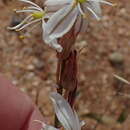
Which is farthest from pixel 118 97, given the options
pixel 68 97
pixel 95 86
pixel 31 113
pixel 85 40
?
pixel 68 97

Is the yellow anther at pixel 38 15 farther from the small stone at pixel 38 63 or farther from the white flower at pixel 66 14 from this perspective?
the small stone at pixel 38 63

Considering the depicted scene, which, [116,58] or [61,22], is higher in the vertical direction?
[61,22]

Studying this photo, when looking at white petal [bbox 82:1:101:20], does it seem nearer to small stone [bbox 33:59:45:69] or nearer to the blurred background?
the blurred background

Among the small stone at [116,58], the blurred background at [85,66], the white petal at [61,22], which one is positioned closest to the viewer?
the white petal at [61,22]

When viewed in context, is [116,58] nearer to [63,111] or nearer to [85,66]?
[85,66]

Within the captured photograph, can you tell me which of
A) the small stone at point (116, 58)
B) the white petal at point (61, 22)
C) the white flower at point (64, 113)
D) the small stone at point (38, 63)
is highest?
the white petal at point (61, 22)

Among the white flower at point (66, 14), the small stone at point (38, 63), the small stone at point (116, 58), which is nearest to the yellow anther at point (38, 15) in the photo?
the white flower at point (66, 14)

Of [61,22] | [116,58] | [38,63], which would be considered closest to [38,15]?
[61,22]
